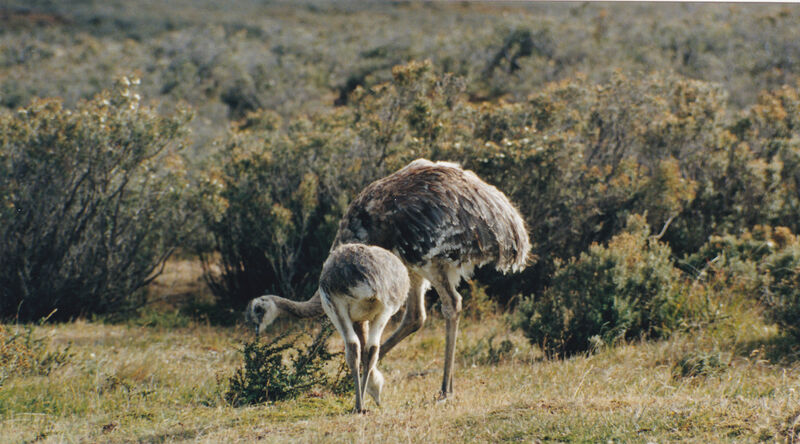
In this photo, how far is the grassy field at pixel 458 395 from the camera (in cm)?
466

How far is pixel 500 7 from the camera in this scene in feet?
163

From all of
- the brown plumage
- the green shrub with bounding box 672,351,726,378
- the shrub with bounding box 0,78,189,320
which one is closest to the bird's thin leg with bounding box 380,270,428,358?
the brown plumage

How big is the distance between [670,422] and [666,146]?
21.7ft

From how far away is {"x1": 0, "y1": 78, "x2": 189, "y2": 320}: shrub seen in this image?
29.4ft

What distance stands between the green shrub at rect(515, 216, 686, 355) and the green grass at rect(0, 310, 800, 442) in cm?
25

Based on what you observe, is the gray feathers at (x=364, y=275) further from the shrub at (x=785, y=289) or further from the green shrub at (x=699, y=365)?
the shrub at (x=785, y=289)

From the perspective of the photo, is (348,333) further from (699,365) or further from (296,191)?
(296,191)

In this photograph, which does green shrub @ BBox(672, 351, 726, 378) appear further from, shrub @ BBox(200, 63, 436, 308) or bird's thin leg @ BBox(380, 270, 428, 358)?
shrub @ BBox(200, 63, 436, 308)

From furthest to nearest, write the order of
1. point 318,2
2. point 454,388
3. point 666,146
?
point 318,2
point 666,146
point 454,388

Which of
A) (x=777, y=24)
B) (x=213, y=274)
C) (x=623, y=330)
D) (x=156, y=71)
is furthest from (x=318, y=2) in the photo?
(x=623, y=330)

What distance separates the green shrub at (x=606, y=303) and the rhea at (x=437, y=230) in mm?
1689

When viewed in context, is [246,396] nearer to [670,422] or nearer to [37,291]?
[670,422]

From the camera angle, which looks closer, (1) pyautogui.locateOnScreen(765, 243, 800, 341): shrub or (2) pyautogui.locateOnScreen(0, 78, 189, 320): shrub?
(1) pyautogui.locateOnScreen(765, 243, 800, 341): shrub

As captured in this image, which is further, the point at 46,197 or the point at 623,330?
the point at 46,197
